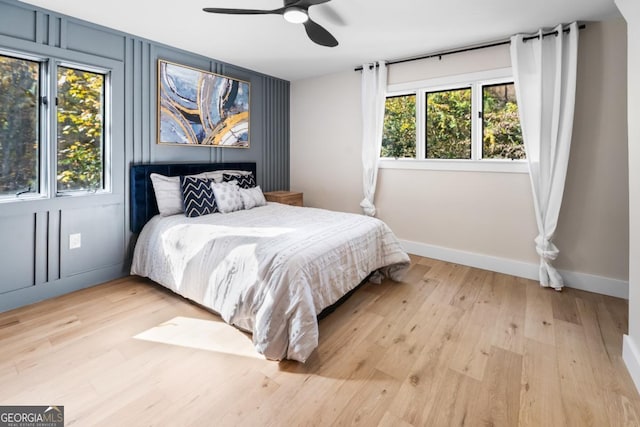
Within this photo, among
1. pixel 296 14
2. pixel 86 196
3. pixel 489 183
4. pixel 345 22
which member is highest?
pixel 345 22

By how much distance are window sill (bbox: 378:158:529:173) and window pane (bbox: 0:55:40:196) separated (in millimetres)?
3579

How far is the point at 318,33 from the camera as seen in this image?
101 inches

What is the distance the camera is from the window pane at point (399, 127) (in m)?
4.03

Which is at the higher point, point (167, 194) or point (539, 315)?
point (167, 194)

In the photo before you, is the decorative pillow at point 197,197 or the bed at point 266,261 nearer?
the bed at point 266,261

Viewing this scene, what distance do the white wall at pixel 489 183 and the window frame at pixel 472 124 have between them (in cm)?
8

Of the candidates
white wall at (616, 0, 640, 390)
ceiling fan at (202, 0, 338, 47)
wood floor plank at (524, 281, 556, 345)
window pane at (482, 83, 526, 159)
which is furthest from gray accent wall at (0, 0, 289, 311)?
Answer: white wall at (616, 0, 640, 390)

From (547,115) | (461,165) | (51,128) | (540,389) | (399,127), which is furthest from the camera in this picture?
(399,127)

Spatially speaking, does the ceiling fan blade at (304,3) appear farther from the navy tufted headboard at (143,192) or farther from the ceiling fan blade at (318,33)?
the navy tufted headboard at (143,192)

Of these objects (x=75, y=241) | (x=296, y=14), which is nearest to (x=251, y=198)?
(x=75, y=241)

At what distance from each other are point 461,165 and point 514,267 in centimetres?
125

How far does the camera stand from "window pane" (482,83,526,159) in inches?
132

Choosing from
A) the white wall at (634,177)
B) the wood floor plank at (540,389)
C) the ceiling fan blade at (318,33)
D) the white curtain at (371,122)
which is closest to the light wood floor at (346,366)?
the wood floor plank at (540,389)

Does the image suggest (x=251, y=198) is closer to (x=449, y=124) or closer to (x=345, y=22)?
(x=345, y=22)
